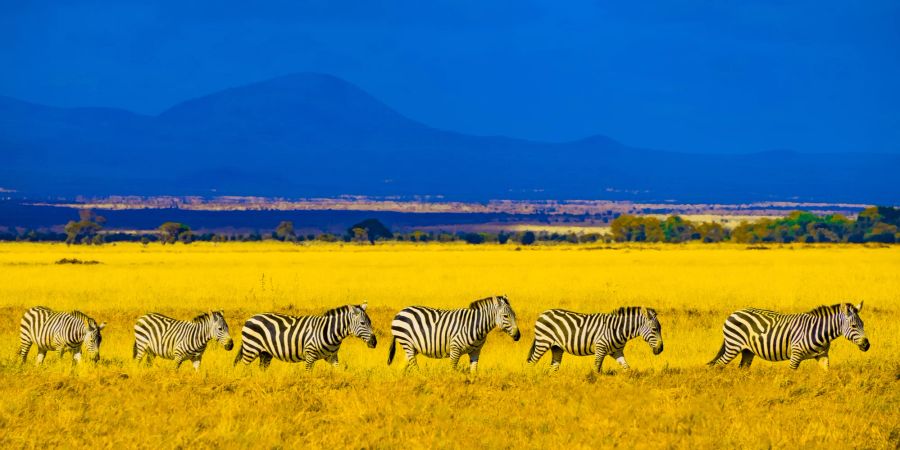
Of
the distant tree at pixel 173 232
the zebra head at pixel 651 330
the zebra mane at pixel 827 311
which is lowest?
the zebra head at pixel 651 330

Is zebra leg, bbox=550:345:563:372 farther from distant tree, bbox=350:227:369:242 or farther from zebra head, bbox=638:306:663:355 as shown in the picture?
distant tree, bbox=350:227:369:242

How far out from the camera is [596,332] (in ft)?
56.5

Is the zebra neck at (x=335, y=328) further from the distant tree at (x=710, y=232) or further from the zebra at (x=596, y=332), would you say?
the distant tree at (x=710, y=232)

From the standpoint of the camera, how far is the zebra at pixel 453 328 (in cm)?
1705

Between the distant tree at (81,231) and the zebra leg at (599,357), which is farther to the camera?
the distant tree at (81,231)

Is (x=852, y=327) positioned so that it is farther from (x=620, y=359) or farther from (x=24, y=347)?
(x=24, y=347)

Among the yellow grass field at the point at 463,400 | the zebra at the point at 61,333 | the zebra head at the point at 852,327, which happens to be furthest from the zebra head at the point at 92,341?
the zebra head at the point at 852,327

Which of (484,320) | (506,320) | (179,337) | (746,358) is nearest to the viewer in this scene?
(506,320)

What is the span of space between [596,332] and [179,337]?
18.5 ft

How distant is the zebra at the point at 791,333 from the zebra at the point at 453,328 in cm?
300

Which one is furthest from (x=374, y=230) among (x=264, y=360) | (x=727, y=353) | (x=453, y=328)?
(x=453, y=328)

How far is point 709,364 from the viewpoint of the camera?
17891 mm

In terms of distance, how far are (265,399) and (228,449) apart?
214cm

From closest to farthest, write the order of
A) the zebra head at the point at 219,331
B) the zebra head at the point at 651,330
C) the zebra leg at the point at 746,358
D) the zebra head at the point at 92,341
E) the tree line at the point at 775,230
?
the zebra head at the point at 651,330 → the zebra head at the point at 219,331 → the zebra leg at the point at 746,358 → the zebra head at the point at 92,341 → the tree line at the point at 775,230
